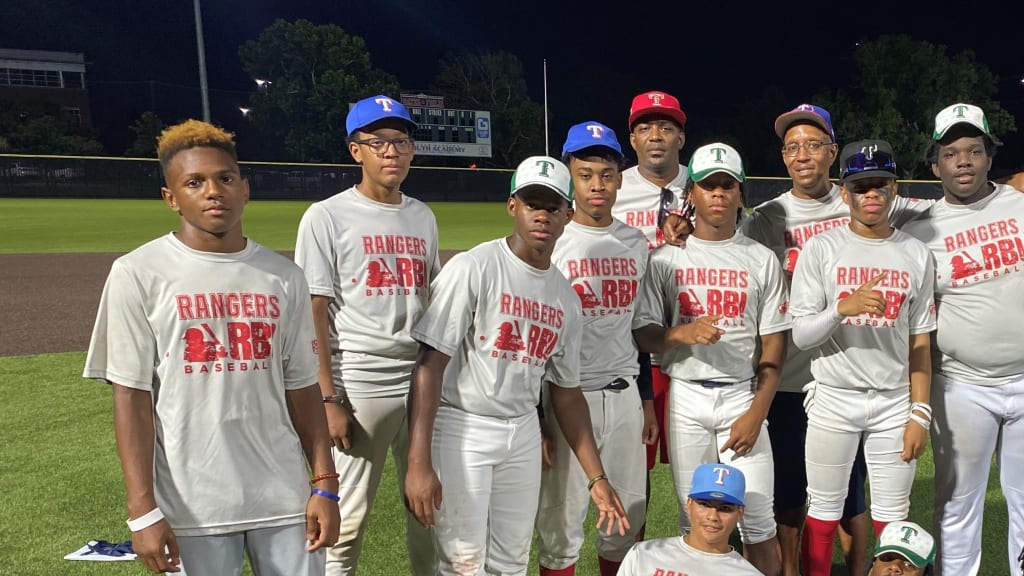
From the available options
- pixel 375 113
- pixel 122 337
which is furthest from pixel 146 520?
pixel 375 113

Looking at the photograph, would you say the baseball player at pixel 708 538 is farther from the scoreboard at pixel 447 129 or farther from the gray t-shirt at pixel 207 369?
the scoreboard at pixel 447 129

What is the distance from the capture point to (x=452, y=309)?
104 inches

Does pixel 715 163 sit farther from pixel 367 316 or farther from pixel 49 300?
pixel 49 300

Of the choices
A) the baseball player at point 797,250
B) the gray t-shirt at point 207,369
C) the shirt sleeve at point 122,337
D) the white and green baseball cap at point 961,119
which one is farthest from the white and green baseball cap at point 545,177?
the white and green baseball cap at point 961,119

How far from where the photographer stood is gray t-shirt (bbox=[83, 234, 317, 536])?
210 cm

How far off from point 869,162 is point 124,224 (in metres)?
22.5

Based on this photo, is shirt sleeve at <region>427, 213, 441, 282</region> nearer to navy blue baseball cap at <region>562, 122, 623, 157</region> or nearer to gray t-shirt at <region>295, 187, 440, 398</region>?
gray t-shirt at <region>295, 187, 440, 398</region>

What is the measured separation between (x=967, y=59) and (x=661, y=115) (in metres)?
52.0

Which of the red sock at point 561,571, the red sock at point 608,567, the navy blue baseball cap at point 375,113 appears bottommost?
the red sock at point 608,567

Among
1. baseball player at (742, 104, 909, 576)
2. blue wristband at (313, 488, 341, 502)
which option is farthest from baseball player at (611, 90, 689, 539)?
blue wristband at (313, 488, 341, 502)

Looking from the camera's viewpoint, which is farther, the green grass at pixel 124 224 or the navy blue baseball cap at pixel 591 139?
the green grass at pixel 124 224

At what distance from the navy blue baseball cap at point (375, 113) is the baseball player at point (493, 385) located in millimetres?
862

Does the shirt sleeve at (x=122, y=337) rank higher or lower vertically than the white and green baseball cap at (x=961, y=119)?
lower

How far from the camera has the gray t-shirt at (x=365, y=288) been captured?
3143 mm
